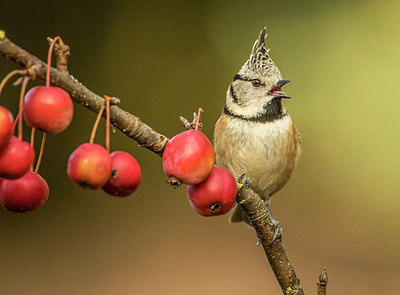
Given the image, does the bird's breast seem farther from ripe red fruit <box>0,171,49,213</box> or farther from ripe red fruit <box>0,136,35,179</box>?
ripe red fruit <box>0,136,35,179</box>

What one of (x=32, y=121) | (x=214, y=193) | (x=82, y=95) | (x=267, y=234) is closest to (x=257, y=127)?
(x=267, y=234)

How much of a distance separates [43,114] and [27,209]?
0.24 m

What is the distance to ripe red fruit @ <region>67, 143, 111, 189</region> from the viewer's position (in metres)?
0.92

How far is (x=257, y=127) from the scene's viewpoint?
2.35 m

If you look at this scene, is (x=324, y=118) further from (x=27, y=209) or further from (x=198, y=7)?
(x=27, y=209)

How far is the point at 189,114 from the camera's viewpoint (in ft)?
14.3

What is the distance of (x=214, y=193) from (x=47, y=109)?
0.40m

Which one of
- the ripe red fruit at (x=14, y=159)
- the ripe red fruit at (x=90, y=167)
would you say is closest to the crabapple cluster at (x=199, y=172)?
the ripe red fruit at (x=90, y=167)

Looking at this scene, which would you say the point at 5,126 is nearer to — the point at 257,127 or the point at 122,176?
the point at 122,176

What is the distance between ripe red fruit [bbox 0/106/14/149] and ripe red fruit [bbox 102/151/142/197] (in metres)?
0.19

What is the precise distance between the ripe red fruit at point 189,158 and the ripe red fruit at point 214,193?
5cm

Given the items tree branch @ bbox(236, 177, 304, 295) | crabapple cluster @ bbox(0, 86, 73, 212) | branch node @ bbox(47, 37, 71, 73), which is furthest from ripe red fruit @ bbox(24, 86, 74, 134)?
tree branch @ bbox(236, 177, 304, 295)

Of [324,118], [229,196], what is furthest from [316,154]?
[229,196]

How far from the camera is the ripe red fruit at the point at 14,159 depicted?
928mm
